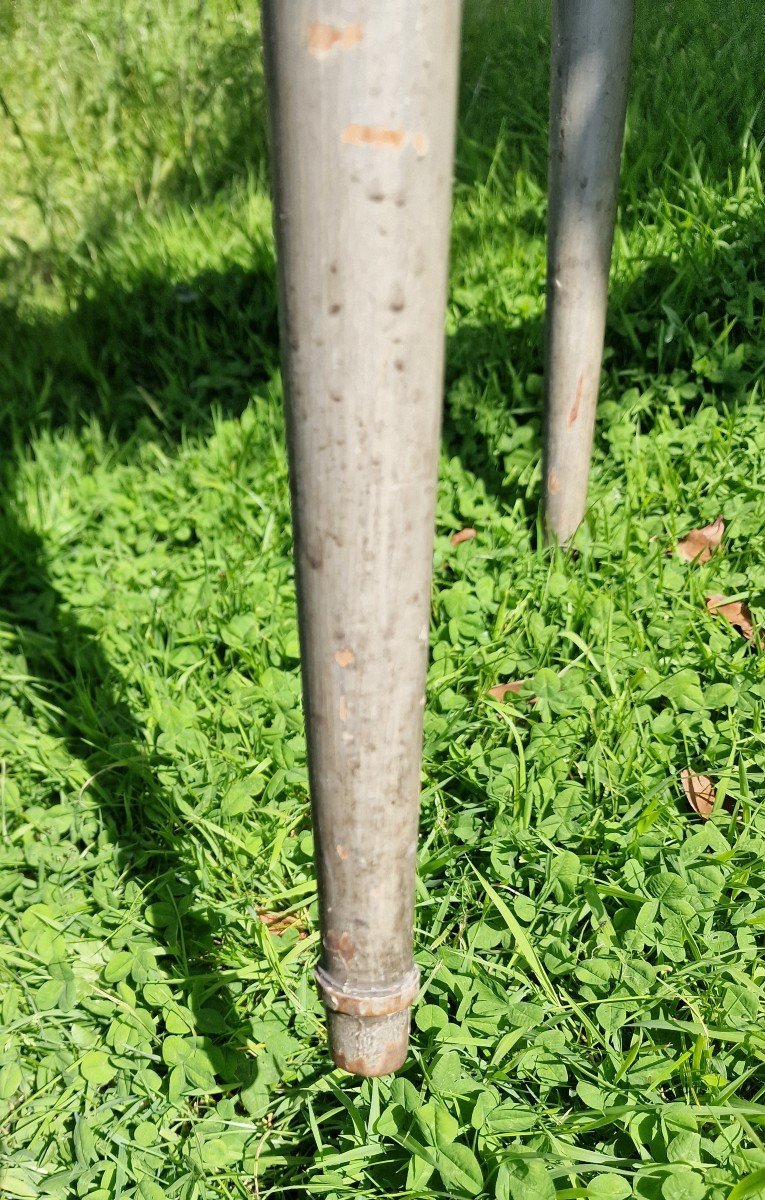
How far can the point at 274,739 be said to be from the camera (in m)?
2.26

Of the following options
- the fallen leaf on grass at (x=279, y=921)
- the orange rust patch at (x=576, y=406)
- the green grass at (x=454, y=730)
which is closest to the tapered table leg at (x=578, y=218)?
the orange rust patch at (x=576, y=406)

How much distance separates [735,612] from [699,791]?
0.51 meters

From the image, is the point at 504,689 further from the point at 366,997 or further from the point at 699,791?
the point at 366,997

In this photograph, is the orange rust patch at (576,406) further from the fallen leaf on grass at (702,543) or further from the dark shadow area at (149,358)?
the dark shadow area at (149,358)

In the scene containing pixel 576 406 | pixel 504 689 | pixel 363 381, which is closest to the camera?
pixel 363 381

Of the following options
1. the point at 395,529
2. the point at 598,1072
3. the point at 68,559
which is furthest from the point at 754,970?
the point at 68,559

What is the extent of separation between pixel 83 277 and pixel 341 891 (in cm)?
350

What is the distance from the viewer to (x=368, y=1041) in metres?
1.38

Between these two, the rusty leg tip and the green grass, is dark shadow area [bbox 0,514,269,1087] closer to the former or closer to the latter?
the green grass

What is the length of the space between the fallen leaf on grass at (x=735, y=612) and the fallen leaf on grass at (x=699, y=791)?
426mm

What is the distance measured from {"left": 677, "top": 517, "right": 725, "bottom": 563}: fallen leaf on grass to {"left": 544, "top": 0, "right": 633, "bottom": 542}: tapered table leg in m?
0.27

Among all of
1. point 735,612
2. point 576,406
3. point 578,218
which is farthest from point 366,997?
point 578,218

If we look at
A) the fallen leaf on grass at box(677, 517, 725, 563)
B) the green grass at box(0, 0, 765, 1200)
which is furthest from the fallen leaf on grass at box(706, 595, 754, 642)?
the fallen leaf on grass at box(677, 517, 725, 563)

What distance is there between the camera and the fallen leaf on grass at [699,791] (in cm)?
197
